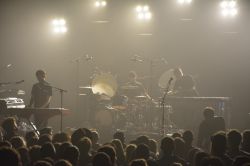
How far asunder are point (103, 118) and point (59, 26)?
6.56 meters

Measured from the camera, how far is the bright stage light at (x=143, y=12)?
21469mm

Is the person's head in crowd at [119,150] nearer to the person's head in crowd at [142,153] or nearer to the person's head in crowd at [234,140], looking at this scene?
the person's head in crowd at [142,153]

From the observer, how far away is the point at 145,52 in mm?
22281

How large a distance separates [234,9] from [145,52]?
4.54m

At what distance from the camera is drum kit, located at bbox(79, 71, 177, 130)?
17.5 meters

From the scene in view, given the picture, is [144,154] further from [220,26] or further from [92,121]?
[220,26]

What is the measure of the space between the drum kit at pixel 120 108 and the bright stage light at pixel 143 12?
4.49 metres

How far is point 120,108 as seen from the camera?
1781 cm

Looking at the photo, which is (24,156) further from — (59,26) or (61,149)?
(59,26)

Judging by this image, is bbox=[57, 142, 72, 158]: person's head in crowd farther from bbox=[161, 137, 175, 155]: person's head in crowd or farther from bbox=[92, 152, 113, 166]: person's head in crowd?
bbox=[161, 137, 175, 155]: person's head in crowd

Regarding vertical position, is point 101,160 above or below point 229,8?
below

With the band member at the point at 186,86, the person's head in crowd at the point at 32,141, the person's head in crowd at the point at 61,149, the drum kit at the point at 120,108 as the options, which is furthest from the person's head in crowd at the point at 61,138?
the band member at the point at 186,86

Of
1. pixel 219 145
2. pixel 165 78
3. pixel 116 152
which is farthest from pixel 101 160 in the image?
pixel 165 78

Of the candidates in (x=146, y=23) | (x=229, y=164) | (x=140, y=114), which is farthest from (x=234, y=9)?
(x=229, y=164)
